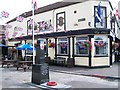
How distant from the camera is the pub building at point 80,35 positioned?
820 inches

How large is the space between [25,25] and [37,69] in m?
19.7

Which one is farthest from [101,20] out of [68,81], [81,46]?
[68,81]

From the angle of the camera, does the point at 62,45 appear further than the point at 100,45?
Answer: Yes

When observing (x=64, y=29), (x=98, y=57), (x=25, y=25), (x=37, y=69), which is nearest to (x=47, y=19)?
(x=64, y=29)

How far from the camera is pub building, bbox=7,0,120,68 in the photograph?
20.8 m

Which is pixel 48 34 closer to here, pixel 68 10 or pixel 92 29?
pixel 68 10

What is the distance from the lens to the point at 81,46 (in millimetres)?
21734

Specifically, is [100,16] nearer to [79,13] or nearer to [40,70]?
[79,13]

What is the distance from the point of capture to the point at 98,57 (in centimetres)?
2095

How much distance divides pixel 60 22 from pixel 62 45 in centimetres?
249

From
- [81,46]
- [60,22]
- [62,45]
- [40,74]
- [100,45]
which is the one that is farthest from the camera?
[60,22]

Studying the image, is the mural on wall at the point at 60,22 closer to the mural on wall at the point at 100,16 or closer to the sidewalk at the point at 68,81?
the mural on wall at the point at 100,16

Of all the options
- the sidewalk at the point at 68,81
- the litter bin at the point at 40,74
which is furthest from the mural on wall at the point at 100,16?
the litter bin at the point at 40,74

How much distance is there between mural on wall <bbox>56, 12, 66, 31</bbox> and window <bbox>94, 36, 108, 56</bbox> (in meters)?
4.15
